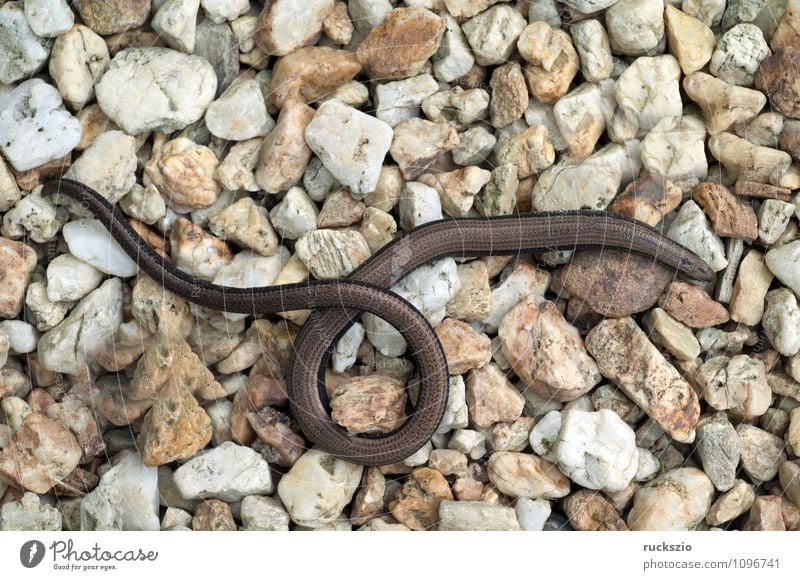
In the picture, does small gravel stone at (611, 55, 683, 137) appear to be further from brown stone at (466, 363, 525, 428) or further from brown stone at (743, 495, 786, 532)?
brown stone at (743, 495, 786, 532)

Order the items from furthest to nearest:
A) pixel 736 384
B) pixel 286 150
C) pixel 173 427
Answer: pixel 736 384
pixel 286 150
pixel 173 427

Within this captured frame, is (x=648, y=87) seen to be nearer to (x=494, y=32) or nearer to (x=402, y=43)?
(x=494, y=32)

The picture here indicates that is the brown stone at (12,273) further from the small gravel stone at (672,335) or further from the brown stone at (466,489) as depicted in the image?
the small gravel stone at (672,335)

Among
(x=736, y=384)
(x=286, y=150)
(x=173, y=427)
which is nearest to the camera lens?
(x=173, y=427)

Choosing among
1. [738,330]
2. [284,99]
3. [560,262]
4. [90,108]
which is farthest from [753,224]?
[90,108]

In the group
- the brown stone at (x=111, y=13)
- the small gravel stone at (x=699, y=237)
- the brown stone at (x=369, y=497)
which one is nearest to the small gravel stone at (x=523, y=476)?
the brown stone at (x=369, y=497)

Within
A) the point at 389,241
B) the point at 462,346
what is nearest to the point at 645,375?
the point at 462,346

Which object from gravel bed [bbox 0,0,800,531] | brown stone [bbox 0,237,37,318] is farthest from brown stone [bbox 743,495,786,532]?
brown stone [bbox 0,237,37,318]
